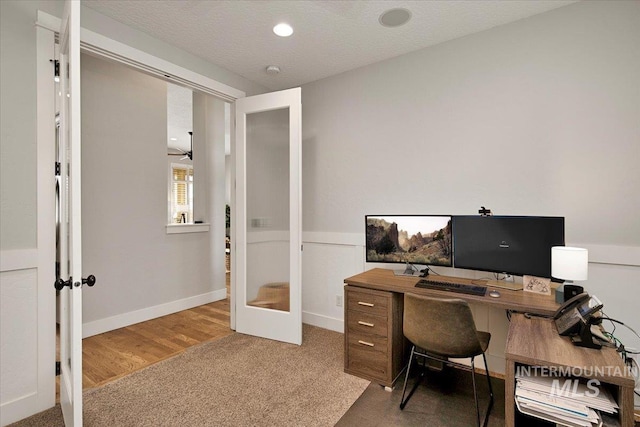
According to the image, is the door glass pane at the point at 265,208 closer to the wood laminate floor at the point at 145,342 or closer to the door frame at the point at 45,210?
the wood laminate floor at the point at 145,342

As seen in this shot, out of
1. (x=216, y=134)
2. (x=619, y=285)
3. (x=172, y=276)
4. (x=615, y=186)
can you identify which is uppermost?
(x=216, y=134)

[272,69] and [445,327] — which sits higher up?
[272,69]

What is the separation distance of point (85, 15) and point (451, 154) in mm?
2913

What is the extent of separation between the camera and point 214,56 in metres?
2.88

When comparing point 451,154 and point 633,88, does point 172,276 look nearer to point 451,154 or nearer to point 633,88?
point 451,154

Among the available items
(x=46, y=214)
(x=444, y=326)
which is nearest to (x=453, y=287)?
(x=444, y=326)

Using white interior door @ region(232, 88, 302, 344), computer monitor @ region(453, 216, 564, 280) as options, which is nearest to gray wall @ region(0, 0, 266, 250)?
white interior door @ region(232, 88, 302, 344)

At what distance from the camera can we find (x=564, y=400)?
1.18 m

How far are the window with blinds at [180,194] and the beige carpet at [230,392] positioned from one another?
626 cm

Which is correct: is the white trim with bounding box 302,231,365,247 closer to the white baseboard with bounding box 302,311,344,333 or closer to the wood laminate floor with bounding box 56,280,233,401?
the white baseboard with bounding box 302,311,344,333

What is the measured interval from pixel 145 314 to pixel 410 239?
304cm

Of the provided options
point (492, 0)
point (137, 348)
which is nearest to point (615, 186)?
point (492, 0)

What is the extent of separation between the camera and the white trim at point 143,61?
7.00 feet

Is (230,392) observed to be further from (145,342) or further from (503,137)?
(503,137)
